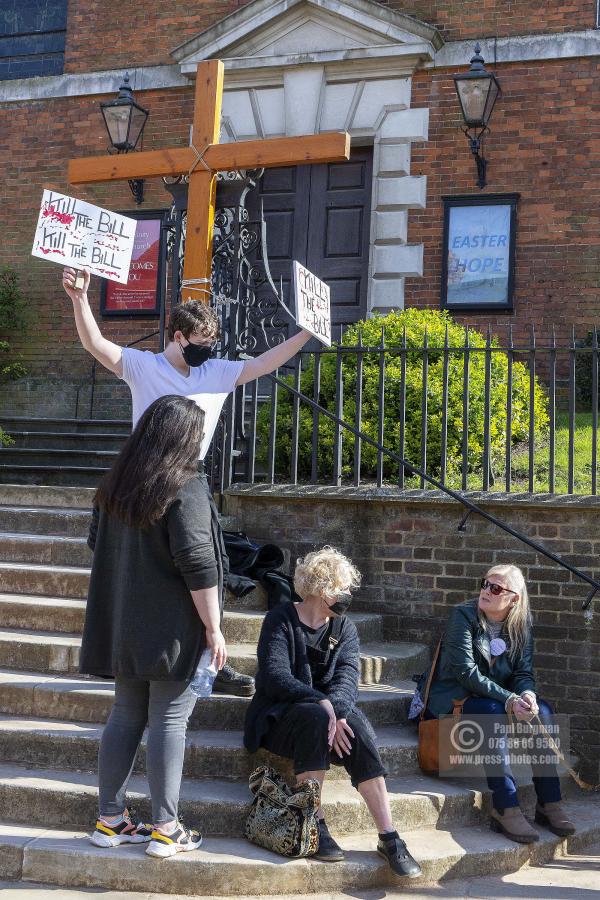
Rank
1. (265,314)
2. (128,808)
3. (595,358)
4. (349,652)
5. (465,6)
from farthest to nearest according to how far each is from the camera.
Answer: (465,6), (265,314), (595,358), (349,652), (128,808)

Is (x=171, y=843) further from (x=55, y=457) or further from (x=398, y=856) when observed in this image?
(x=55, y=457)

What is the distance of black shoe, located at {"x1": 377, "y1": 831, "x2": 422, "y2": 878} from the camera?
4.01 metres

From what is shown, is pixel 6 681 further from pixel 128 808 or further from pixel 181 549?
pixel 181 549

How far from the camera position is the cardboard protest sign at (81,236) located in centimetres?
478

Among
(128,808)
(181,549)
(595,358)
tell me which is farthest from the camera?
(595,358)

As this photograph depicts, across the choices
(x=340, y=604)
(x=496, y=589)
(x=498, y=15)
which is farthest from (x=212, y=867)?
(x=498, y=15)

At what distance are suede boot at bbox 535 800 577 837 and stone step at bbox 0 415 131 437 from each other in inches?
208

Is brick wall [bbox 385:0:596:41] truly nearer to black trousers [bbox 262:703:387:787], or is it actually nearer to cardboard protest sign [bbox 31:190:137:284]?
cardboard protest sign [bbox 31:190:137:284]

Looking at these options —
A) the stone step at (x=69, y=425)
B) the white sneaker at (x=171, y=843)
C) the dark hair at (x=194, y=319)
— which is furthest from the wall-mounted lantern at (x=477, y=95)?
the white sneaker at (x=171, y=843)

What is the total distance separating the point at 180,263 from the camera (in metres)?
6.82

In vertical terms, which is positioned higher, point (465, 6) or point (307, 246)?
point (465, 6)

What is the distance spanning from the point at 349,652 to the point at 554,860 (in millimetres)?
1321

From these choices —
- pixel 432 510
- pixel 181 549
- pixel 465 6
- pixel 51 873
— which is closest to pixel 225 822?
pixel 51 873

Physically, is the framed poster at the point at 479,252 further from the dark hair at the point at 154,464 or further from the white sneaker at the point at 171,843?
the white sneaker at the point at 171,843
